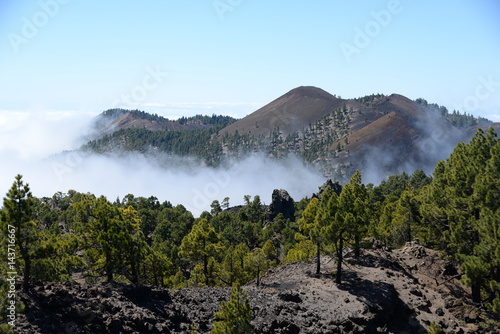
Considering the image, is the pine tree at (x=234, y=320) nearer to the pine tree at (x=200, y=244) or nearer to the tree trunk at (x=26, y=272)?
the tree trunk at (x=26, y=272)

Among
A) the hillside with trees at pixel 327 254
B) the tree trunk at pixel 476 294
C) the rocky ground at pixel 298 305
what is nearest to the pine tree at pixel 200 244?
the hillside with trees at pixel 327 254

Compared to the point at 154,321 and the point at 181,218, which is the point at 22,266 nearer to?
the point at 154,321

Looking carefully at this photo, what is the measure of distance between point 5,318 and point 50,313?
10.1 feet

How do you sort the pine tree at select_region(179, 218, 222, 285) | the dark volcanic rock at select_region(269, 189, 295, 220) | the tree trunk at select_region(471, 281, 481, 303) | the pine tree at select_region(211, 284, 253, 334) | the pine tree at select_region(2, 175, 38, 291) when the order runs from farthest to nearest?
the dark volcanic rock at select_region(269, 189, 295, 220), the pine tree at select_region(179, 218, 222, 285), the tree trunk at select_region(471, 281, 481, 303), the pine tree at select_region(2, 175, 38, 291), the pine tree at select_region(211, 284, 253, 334)

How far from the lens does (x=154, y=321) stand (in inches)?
1161

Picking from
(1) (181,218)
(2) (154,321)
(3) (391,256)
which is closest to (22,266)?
(2) (154,321)

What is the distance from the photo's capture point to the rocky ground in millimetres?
27062

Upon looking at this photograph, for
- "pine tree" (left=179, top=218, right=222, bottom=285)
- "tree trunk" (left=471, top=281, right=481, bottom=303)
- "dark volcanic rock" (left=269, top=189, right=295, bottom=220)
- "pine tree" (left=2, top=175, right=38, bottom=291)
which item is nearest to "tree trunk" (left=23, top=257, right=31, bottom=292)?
"pine tree" (left=2, top=175, right=38, bottom=291)

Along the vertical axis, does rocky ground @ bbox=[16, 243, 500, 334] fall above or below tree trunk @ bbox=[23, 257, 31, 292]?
below

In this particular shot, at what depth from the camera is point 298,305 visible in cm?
3444

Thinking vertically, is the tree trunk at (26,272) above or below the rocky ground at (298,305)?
above

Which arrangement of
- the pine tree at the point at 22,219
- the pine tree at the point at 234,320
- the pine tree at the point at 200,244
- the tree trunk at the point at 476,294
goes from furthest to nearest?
the pine tree at the point at 200,244 → the tree trunk at the point at 476,294 → the pine tree at the point at 22,219 → the pine tree at the point at 234,320

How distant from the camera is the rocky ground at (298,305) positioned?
2706cm

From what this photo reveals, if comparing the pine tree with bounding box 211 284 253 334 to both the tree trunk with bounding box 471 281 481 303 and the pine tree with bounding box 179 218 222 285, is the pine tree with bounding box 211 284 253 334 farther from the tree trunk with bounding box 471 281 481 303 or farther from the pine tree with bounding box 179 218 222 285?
the tree trunk with bounding box 471 281 481 303
